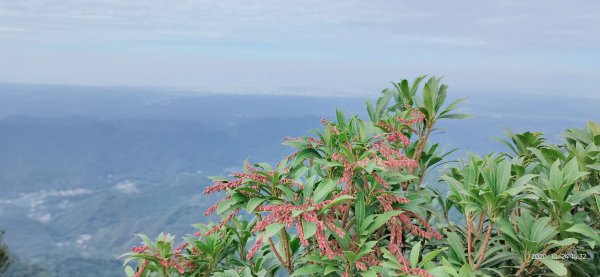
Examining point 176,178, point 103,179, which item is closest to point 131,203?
point 176,178

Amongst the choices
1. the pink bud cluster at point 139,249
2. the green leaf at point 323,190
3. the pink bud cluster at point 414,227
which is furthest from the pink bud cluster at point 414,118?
the pink bud cluster at point 139,249

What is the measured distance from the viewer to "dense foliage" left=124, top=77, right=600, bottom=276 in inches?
67.8

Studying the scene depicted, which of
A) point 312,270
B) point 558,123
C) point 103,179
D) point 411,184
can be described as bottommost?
point 103,179

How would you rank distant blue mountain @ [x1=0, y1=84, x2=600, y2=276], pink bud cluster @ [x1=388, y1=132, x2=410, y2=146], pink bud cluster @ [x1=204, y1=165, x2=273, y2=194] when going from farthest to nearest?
1. distant blue mountain @ [x1=0, y1=84, x2=600, y2=276]
2. pink bud cluster @ [x1=388, y1=132, x2=410, y2=146]
3. pink bud cluster @ [x1=204, y1=165, x2=273, y2=194]

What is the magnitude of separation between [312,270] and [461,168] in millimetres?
1087

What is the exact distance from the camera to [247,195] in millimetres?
1912

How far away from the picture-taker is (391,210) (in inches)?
72.1

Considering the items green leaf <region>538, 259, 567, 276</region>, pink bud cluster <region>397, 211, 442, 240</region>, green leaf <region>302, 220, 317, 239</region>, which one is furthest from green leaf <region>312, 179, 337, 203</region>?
green leaf <region>538, 259, 567, 276</region>

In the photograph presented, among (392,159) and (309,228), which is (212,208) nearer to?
(309,228)

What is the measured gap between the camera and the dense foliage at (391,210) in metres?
1.72

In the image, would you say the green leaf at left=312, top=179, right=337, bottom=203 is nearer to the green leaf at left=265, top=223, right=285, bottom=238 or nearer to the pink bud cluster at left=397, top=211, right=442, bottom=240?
the green leaf at left=265, top=223, right=285, bottom=238

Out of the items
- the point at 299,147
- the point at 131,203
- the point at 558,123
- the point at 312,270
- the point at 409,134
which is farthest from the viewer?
the point at 558,123

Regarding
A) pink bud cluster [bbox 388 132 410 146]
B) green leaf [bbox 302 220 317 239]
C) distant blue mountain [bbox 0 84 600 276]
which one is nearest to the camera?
green leaf [bbox 302 220 317 239]

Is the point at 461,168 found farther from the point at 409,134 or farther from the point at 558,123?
the point at 558,123
